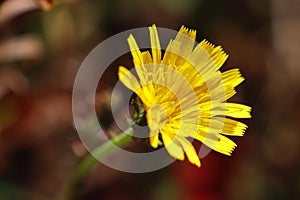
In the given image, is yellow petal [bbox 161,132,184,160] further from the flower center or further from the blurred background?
the blurred background

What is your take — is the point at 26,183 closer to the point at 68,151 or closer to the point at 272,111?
the point at 68,151

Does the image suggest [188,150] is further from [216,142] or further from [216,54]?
[216,54]

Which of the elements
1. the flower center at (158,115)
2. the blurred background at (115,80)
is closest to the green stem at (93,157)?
the flower center at (158,115)

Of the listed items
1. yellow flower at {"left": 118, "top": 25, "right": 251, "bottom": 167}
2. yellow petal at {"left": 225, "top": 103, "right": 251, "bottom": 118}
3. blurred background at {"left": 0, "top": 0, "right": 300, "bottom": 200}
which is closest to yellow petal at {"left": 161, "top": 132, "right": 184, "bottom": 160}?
yellow flower at {"left": 118, "top": 25, "right": 251, "bottom": 167}

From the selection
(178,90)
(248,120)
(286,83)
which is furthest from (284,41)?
(178,90)

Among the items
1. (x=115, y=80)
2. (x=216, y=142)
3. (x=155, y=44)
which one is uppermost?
(x=155, y=44)

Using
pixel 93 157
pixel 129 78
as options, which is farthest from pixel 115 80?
pixel 129 78
